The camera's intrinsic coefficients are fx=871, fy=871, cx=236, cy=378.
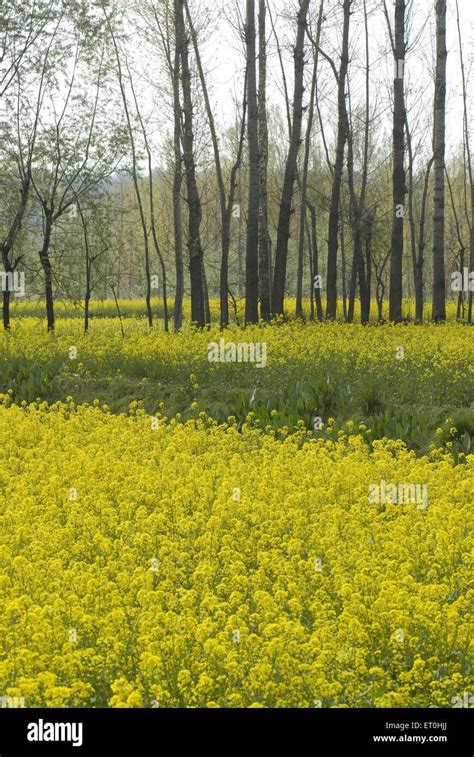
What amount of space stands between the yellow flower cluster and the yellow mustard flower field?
0.05 ft

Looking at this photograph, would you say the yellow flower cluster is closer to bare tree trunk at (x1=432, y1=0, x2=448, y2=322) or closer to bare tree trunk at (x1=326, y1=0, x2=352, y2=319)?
bare tree trunk at (x1=432, y1=0, x2=448, y2=322)

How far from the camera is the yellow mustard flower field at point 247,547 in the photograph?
4.19m

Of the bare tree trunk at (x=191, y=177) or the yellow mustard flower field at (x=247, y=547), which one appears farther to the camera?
the bare tree trunk at (x=191, y=177)

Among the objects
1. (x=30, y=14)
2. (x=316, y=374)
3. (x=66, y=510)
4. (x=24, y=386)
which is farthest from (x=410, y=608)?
(x=30, y=14)

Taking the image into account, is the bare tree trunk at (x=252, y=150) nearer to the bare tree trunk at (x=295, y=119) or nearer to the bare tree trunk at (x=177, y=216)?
the bare tree trunk at (x=295, y=119)

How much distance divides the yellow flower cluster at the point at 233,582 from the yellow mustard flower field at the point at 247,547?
15 millimetres

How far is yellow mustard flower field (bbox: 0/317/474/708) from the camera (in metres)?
4.19

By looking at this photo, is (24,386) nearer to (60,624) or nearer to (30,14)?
(60,624)
